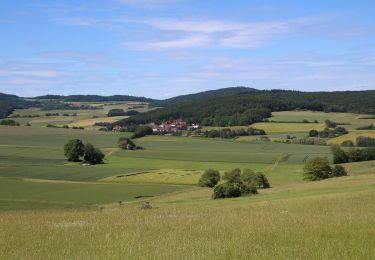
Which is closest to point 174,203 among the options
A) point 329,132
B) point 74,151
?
point 74,151

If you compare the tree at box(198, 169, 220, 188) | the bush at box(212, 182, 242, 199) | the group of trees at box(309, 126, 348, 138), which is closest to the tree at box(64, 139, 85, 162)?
the tree at box(198, 169, 220, 188)

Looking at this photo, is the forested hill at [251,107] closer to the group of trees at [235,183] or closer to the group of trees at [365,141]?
the group of trees at [365,141]

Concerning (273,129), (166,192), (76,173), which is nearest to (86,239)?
(166,192)

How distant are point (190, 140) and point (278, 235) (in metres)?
102

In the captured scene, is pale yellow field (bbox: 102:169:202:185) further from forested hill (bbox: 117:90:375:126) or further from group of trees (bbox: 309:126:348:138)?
forested hill (bbox: 117:90:375:126)

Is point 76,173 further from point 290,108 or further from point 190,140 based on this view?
point 290,108

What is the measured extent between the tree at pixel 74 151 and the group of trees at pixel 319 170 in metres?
39.6

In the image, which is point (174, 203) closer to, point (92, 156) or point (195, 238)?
point (195, 238)

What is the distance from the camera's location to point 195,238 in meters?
12.2

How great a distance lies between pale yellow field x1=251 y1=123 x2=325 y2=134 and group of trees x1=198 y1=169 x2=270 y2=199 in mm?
61409

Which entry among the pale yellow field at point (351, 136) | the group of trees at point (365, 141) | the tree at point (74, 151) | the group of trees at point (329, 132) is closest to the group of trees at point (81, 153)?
the tree at point (74, 151)

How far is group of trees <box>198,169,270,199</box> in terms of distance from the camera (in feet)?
141

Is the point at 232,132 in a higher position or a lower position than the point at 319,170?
higher

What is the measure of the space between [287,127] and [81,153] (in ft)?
194
